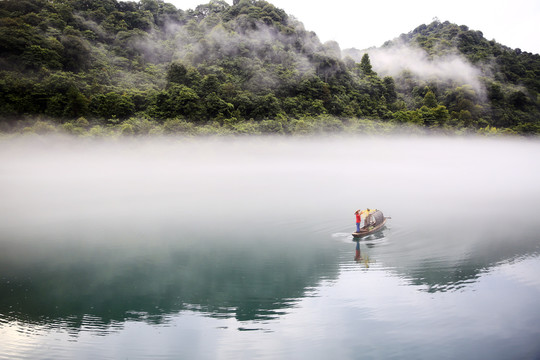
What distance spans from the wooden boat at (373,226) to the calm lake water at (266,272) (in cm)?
42

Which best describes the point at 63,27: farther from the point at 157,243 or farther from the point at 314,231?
the point at 314,231

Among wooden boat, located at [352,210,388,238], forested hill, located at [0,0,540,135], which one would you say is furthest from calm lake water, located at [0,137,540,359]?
forested hill, located at [0,0,540,135]

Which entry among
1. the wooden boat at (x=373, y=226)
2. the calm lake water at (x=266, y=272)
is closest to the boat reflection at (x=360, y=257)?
the calm lake water at (x=266, y=272)

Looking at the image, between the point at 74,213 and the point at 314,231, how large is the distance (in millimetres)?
17066

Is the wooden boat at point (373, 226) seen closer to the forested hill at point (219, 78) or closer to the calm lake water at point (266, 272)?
the calm lake water at point (266, 272)

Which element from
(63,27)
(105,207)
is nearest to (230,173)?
(105,207)

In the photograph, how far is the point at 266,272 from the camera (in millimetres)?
13344

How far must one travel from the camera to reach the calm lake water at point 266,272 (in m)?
8.95

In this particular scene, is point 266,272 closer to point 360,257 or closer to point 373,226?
point 360,257

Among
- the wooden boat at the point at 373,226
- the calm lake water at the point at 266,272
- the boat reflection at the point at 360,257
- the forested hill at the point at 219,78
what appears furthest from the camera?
the forested hill at the point at 219,78

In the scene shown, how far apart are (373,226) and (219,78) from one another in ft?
127

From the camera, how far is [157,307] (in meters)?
10.8

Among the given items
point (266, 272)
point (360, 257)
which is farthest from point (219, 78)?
point (266, 272)

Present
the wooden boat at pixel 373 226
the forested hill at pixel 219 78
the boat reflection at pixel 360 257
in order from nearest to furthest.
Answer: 1. the boat reflection at pixel 360 257
2. the wooden boat at pixel 373 226
3. the forested hill at pixel 219 78
